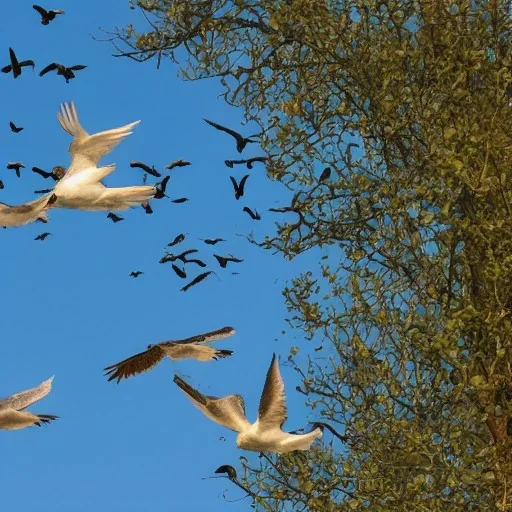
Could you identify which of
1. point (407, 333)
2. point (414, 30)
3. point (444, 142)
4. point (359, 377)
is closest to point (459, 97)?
point (444, 142)

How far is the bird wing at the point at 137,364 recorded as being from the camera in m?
11.7

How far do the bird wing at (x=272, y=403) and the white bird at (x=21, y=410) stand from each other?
253 cm

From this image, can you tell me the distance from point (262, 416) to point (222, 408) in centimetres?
47

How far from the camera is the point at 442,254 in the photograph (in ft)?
45.5

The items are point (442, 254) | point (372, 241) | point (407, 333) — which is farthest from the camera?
point (372, 241)

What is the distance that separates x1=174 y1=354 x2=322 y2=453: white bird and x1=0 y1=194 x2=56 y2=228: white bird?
9.53 feet

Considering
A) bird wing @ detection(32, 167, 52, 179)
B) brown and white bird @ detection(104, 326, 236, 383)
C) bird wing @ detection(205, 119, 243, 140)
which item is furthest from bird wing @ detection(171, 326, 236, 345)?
bird wing @ detection(32, 167, 52, 179)

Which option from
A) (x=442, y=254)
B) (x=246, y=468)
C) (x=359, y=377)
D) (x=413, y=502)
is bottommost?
(x=413, y=502)

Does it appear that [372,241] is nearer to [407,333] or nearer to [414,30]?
[407,333]

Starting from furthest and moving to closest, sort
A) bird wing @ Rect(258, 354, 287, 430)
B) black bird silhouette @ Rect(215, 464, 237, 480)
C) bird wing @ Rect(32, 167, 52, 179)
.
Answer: bird wing @ Rect(32, 167, 52, 179), black bird silhouette @ Rect(215, 464, 237, 480), bird wing @ Rect(258, 354, 287, 430)

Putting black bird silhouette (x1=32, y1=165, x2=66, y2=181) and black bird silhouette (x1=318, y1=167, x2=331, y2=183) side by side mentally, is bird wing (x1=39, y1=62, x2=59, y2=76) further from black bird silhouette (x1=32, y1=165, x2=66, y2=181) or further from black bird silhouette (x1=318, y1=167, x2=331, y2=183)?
black bird silhouette (x1=318, y1=167, x2=331, y2=183)

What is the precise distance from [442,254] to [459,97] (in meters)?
2.11

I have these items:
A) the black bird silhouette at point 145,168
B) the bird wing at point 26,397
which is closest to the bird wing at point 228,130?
the black bird silhouette at point 145,168

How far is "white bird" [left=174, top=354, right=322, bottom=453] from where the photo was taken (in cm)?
1157
